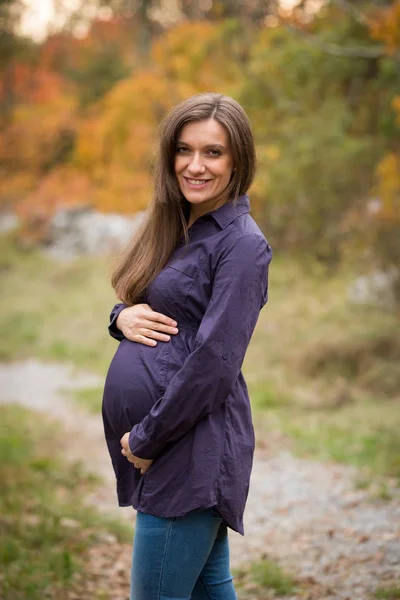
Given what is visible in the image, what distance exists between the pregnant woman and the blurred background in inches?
16.1

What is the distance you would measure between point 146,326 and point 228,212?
45cm

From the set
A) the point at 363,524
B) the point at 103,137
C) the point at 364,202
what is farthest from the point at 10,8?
the point at 363,524

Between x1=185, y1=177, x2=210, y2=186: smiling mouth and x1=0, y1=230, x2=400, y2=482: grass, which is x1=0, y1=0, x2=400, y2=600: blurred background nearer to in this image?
x1=0, y1=230, x2=400, y2=482: grass

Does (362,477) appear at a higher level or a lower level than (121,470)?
higher

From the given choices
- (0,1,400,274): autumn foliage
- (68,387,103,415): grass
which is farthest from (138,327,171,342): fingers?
(0,1,400,274): autumn foliage

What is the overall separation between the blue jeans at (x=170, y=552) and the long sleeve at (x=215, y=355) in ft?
0.75

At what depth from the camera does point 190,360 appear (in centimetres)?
207

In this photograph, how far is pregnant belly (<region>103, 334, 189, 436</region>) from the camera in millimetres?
2232

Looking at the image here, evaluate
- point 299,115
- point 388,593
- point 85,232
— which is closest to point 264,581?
point 388,593

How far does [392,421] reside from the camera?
7.08m

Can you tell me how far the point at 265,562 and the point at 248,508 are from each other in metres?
1.41

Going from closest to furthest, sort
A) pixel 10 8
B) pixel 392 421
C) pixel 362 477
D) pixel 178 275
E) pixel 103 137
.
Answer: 1. pixel 178 275
2. pixel 362 477
3. pixel 392 421
4. pixel 103 137
5. pixel 10 8

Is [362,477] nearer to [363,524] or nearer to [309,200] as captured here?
[363,524]

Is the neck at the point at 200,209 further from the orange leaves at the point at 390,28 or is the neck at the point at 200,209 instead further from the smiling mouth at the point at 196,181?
the orange leaves at the point at 390,28
